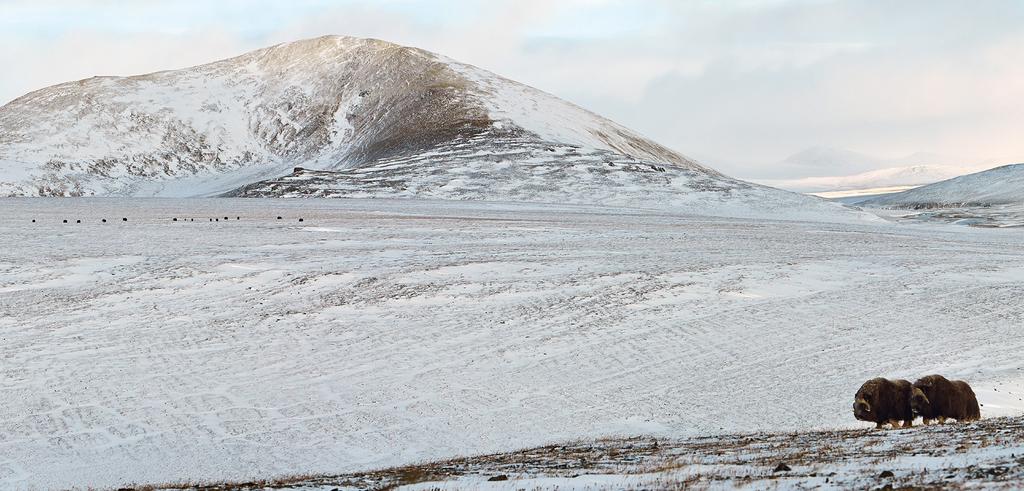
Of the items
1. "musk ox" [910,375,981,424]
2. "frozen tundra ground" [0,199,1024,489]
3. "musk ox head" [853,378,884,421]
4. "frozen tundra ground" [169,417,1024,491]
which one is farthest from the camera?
"frozen tundra ground" [0,199,1024,489]

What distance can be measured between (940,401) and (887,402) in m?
1.19

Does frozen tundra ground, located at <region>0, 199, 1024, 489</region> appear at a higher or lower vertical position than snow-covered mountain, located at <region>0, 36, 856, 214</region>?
lower

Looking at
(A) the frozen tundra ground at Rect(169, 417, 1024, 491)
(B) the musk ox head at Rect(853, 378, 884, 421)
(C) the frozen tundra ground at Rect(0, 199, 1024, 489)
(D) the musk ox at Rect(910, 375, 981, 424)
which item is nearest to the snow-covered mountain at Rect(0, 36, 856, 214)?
(C) the frozen tundra ground at Rect(0, 199, 1024, 489)

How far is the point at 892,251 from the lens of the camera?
52.8 meters

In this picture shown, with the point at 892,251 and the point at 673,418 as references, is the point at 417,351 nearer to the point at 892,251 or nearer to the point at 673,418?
the point at 673,418

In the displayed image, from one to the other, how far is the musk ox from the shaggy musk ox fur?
16 centimetres

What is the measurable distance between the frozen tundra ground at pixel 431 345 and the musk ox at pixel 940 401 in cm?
273

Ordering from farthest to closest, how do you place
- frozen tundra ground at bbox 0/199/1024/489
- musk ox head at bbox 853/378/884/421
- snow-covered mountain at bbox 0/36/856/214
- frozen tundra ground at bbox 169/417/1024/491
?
1. snow-covered mountain at bbox 0/36/856/214
2. frozen tundra ground at bbox 0/199/1024/489
3. musk ox head at bbox 853/378/884/421
4. frozen tundra ground at bbox 169/417/1024/491

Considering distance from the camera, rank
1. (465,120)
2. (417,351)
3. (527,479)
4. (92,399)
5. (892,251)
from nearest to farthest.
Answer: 1. (527,479)
2. (92,399)
3. (417,351)
4. (892,251)
5. (465,120)

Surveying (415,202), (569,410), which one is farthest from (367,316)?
(415,202)

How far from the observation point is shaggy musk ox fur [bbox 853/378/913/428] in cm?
2102

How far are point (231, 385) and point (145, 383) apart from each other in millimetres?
2214

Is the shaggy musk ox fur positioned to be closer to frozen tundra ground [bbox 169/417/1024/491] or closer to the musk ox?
the musk ox

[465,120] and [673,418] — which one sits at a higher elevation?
[465,120]
